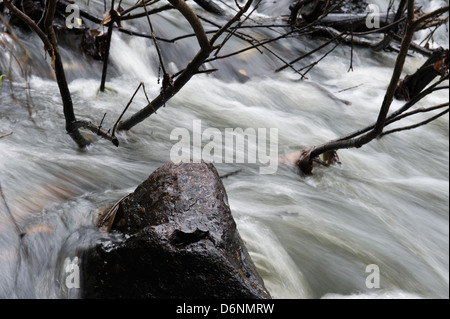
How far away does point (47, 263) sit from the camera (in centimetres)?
250

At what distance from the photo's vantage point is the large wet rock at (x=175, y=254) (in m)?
2.14

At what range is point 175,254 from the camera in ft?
7.06

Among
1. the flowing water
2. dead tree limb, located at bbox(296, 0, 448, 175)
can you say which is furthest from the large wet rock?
dead tree limb, located at bbox(296, 0, 448, 175)

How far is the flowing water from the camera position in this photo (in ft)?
8.94

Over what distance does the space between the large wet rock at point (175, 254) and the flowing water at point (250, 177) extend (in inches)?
8.7

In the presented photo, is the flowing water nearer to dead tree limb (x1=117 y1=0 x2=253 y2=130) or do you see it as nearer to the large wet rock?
the large wet rock

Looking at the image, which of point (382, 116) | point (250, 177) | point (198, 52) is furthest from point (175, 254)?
point (250, 177)

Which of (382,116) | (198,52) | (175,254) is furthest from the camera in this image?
(382,116)

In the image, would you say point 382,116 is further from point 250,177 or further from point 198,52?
point 250,177

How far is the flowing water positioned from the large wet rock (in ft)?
0.72

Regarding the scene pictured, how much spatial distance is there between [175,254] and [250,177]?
6.19ft

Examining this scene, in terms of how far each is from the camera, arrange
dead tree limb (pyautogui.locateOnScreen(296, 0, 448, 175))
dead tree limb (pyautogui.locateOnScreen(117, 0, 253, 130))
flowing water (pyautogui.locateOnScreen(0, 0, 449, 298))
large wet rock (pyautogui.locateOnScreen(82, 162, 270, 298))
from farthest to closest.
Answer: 1. flowing water (pyautogui.locateOnScreen(0, 0, 449, 298))
2. dead tree limb (pyautogui.locateOnScreen(117, 0, 253, 130))
3. dead tree limb (pyautogui.locateOnScreen(296, 0, 448, 175))
4. large wet rock (pyautogui.locateOnScreen(82, 162, 270, 298))
